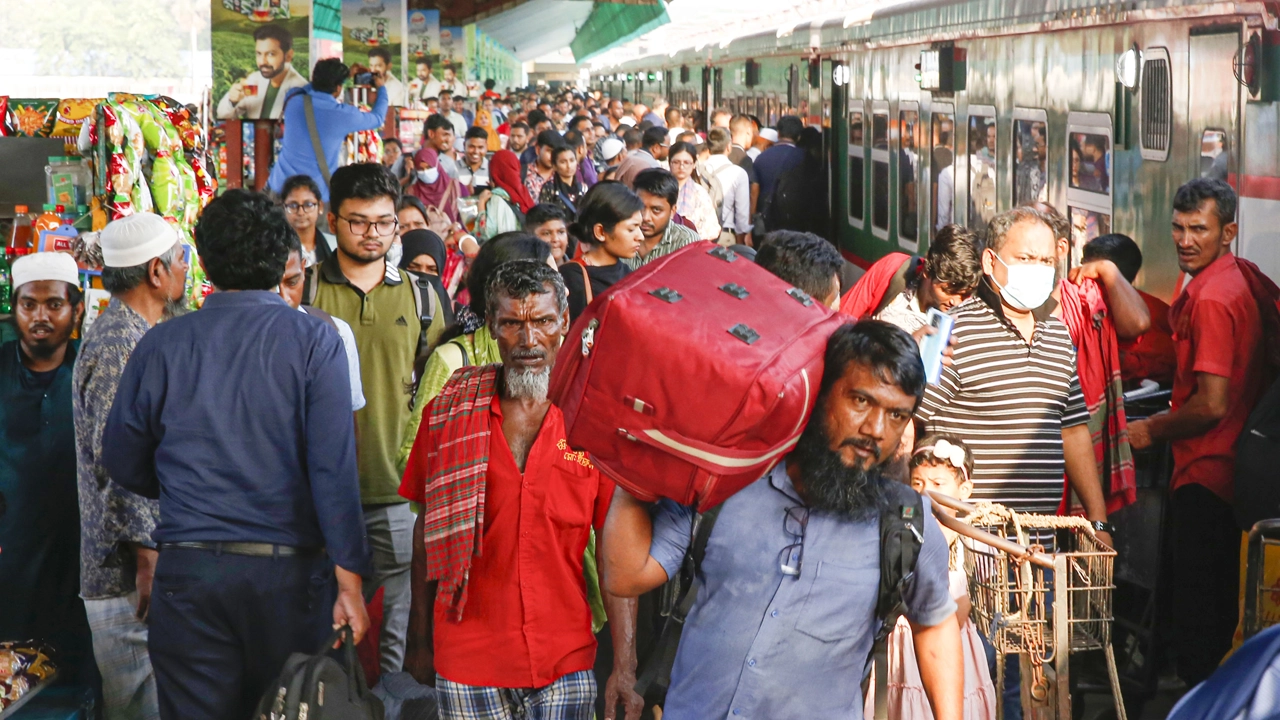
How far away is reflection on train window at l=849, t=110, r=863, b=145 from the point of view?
13.2 metres

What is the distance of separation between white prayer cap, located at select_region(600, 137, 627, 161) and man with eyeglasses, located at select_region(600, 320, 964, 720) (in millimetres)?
12829

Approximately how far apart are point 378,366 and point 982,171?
509cm

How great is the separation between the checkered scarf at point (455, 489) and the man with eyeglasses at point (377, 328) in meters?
1.51

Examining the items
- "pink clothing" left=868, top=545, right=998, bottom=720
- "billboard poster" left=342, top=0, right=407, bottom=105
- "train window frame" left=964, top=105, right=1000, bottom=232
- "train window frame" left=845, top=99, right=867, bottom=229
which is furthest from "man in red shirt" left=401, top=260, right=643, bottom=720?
"billboard poster" left=342, top=0, right=407, bottom=105

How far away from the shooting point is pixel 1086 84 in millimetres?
7023

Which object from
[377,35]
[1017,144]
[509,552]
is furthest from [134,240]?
[377,35]

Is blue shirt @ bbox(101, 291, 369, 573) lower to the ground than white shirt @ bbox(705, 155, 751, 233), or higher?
lower

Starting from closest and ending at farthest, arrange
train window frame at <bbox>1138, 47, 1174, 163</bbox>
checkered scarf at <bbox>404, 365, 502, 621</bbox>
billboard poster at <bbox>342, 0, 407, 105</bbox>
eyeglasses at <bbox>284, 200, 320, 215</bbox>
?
checkered scarf at <bbox>404, 365, 502, 621</bbox> < train window frame at <bbox>1138, 47, 1174, 163</bbox> < eyeglasses at <bbox>284, 200, 320, 215</bbox> < billboard poster at <bbox>342, 0, 407, 105</bbox>

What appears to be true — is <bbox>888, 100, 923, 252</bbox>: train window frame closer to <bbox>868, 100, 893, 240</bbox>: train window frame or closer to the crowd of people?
<bbox>868, 100, 893, 240</bbox>: train window frame

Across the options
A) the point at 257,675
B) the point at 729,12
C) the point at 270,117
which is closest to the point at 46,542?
the point at 257,675

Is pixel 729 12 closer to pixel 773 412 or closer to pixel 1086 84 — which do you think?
pixel 1086 84

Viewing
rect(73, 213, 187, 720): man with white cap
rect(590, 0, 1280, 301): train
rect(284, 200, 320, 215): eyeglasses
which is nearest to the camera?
rect(73, 213, 187, 720): man with white cap

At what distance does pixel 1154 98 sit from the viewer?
6.21 metres

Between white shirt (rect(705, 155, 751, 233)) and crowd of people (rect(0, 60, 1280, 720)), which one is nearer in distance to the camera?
crowd of people (rect(0, 60, 1280, 720))
